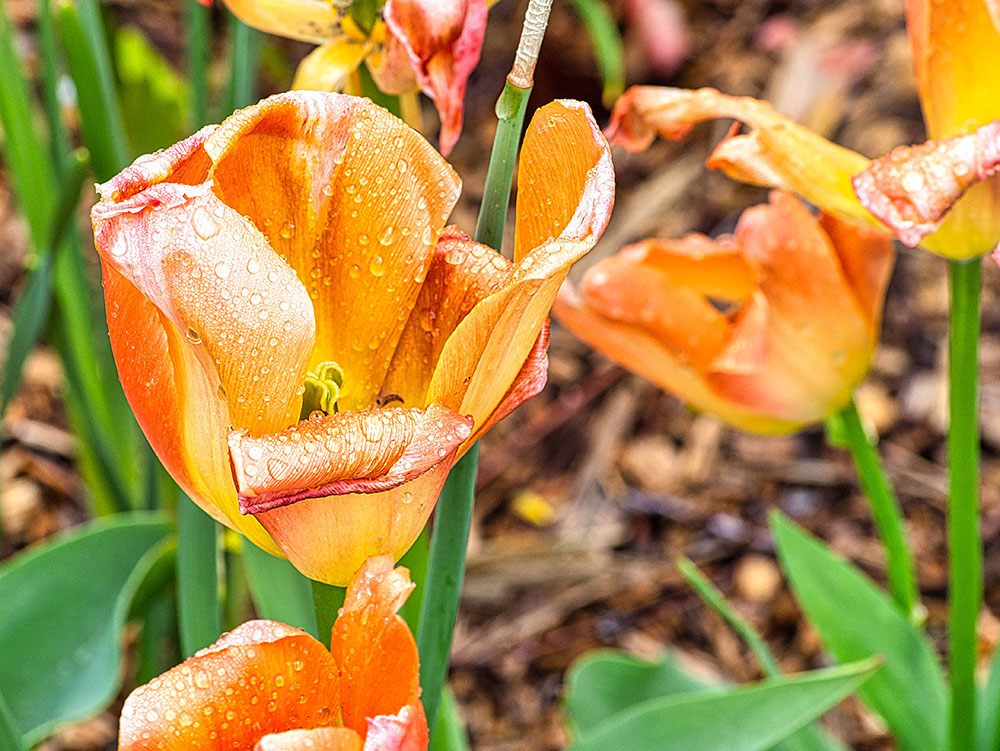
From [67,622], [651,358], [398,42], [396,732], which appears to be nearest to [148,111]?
[67,622]

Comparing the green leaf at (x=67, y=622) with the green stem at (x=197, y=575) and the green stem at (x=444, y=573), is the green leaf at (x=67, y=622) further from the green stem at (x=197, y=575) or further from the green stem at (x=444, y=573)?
the green stem at (x=444, y=573)

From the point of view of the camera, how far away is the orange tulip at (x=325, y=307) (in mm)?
332

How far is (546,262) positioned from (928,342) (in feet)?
4.80

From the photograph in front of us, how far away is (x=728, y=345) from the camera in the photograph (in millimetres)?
723

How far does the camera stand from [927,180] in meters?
0.49

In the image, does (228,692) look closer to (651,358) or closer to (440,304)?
(440,304)

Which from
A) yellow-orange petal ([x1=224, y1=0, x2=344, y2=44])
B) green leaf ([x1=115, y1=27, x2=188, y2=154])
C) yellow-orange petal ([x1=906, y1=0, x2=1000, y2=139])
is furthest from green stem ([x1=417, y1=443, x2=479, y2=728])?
green leaf ([x1=115, y1=27, x2=188, y2=154])

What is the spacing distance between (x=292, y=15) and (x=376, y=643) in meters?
0.34

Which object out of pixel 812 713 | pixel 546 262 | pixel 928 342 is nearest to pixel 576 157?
pixel 546 262

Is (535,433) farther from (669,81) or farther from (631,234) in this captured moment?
(669,81)

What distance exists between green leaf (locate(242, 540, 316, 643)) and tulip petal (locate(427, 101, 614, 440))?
0.79 ft

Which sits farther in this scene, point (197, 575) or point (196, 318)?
point (197, 575)

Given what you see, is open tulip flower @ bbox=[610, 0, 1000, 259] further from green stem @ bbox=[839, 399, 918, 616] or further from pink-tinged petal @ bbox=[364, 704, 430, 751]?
pink-tinged petal @ bbox=[364, 704, 430, 751]

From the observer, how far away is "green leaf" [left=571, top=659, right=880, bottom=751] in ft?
1.92
